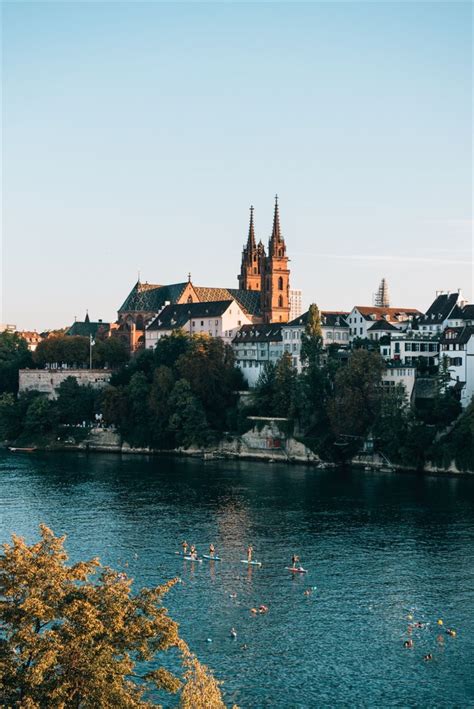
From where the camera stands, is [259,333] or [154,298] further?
[154,298]

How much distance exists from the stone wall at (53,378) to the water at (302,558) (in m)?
45.6

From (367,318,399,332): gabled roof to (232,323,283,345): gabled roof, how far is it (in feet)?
51.2

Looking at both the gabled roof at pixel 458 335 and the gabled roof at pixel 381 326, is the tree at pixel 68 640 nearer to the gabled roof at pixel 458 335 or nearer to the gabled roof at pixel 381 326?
the gabled roof at pixel 458 335

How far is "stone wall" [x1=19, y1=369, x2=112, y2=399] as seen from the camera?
170 meters

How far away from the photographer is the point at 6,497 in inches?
3903

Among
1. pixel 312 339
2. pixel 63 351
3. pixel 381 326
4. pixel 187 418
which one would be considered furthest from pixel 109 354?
pixel 381 326

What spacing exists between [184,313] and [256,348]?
23.9 m

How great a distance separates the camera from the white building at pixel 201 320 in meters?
172

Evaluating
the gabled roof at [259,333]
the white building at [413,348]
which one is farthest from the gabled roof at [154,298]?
the white building at [413,348]

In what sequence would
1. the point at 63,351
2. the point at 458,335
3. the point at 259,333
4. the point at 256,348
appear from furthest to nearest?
the point at 63,351
the point at 259,333
the point at 256,348
the point at 458,335

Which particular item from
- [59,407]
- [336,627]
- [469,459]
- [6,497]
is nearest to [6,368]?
[59,407]

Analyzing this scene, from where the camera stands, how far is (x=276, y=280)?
188875 mm

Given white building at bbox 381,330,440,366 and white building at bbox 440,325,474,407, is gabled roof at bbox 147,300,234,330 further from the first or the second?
white building at bbox 440,325,474,407

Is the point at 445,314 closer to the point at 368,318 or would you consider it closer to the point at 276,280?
the point at 368,318
